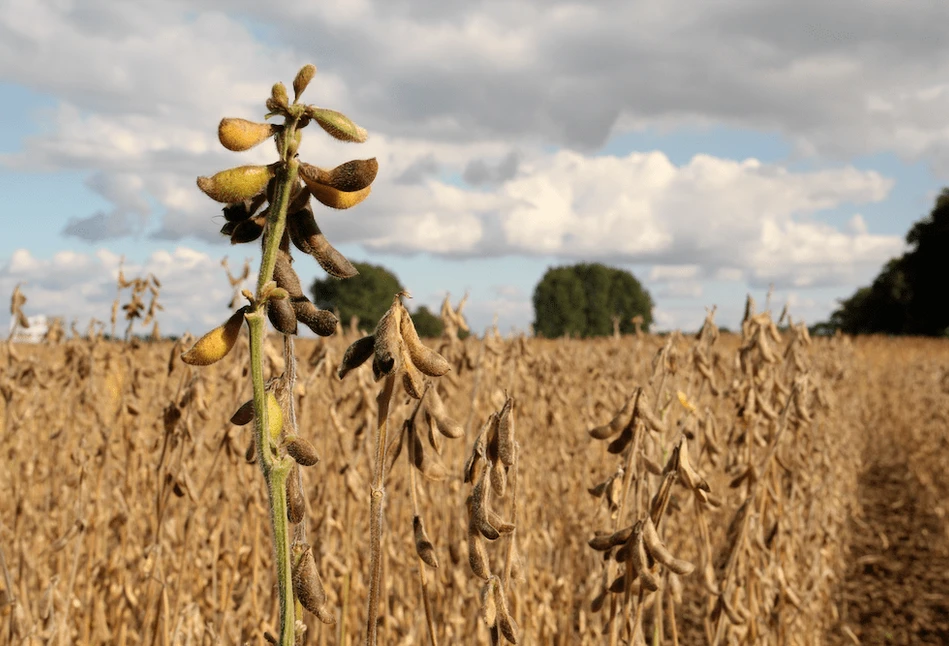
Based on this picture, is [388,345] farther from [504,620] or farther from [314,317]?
[504,620]

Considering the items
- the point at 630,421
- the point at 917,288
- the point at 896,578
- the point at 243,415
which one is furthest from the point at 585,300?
the point at 243,415

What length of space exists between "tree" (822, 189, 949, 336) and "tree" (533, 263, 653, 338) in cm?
1034

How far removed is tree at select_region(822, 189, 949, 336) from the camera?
3556 cm

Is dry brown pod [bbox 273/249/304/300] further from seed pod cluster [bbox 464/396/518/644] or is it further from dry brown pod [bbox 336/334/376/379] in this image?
seed pod cluster [bbox 464/396/518/644]

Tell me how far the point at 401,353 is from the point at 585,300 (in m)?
38.6

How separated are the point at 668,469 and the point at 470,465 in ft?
1.58

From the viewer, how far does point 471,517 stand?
969mm

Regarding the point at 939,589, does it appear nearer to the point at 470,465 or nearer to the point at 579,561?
the point at 579,561

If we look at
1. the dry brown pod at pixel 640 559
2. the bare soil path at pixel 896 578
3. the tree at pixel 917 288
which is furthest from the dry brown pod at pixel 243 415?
the tree at pixel 917 288

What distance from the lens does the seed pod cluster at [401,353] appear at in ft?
2.41

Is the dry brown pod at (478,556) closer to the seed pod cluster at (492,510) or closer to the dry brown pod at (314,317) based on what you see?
the seed pod cluster at (492,510)

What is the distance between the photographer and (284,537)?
0.58 metres

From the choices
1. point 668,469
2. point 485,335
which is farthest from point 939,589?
point 668,469

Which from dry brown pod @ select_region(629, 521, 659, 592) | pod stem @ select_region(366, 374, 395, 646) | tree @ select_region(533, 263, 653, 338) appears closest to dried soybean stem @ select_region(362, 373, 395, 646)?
pod stem @ select_region(366, 374, 395, 646)
